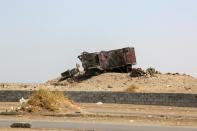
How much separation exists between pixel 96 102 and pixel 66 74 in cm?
2160

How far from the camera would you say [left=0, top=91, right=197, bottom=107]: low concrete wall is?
1444 inches

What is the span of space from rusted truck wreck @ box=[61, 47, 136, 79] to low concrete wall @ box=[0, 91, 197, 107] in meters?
15.5

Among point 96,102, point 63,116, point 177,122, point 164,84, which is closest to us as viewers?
point 177,122

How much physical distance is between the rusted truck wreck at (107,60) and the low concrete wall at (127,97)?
15470 millimetres

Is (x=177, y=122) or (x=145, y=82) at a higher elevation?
(x=145, y=82)

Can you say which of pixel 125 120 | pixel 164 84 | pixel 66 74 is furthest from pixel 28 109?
pixel 66 74

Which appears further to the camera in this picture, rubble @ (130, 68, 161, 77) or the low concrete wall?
rubble @ (130, 68, 161, 77)

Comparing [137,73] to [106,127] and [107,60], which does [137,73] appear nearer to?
[107,60]

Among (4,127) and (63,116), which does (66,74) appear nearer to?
(63,116)

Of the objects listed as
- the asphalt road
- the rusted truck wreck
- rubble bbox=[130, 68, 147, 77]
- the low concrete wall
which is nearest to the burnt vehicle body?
the rusted truck wreck

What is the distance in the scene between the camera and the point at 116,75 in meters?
55.3

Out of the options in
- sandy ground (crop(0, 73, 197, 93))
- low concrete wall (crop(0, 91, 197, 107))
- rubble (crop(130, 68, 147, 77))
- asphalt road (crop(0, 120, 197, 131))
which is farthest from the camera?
rubble (crop(130, 68, 147, 77))

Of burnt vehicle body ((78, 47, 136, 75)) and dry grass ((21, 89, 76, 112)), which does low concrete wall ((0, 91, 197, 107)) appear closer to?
dry grass ((21, 89, 76, 112))

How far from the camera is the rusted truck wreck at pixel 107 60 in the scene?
185 ft
